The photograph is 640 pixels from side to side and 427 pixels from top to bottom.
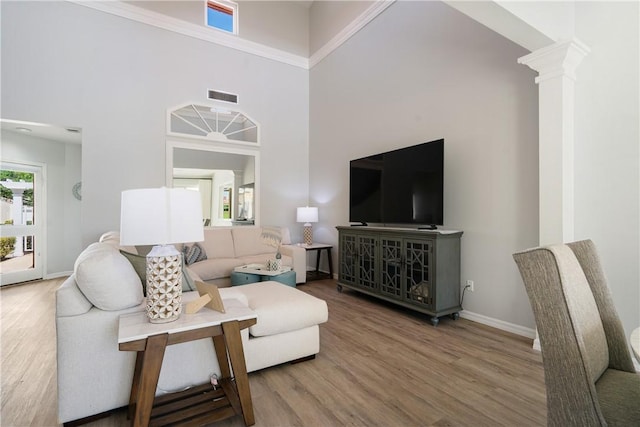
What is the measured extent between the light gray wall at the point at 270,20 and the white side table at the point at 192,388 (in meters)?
4.87

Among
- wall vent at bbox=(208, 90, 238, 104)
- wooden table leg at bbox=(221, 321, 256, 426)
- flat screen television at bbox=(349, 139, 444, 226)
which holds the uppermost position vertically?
wall vent at bbox=(208, 90, 238, 104)

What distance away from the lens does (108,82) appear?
4312mm

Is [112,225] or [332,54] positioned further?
[332,54]

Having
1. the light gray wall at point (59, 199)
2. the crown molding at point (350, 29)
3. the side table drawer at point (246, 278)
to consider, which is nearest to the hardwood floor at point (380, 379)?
the side table drawer at point (246, 278)

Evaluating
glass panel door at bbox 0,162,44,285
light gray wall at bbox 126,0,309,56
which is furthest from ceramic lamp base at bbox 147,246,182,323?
glass panel door at bbox 0,162,44,285

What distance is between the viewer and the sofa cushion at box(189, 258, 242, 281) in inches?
152

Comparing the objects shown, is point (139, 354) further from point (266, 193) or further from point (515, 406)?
point (266, 193)

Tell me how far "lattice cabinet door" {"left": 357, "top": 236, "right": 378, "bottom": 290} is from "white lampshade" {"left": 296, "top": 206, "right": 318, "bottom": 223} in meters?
1.49

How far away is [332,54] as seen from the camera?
17.0 ft

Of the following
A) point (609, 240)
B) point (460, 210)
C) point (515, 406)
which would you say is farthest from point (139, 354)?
point (609, 240)

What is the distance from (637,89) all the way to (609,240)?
1.02 meters

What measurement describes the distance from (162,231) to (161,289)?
281 millimetres

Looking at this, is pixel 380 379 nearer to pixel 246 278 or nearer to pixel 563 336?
pixel 563 336

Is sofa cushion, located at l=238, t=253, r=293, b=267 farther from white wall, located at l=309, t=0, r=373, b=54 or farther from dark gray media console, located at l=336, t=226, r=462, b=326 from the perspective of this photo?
white wall, located at l=309, t=0, r=373, b=54
